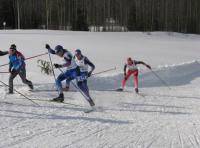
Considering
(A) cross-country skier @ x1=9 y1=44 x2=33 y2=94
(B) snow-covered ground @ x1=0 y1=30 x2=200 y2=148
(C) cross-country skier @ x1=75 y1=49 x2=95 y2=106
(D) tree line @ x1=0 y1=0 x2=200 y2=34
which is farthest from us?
(D) tree line @ x1=0 y1=0 x2=200 y2=34

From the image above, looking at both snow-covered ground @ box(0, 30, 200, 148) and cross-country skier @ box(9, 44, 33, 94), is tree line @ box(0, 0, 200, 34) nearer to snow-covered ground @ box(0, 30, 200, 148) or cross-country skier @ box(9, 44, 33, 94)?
snow-covered ground @ box(0, 30, 200, 148)

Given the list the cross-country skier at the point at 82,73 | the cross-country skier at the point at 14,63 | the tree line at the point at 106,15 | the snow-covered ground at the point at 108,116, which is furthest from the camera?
the tree line at the point at 106,15

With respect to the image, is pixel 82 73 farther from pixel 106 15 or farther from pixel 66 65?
pixel 106 15

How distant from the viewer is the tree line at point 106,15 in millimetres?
70250

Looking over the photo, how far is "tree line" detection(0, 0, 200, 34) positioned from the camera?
70250 mm

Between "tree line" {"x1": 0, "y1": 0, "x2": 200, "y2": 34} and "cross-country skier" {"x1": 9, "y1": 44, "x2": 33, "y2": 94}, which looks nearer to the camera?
"cross-country skier" {"x1": 9, "y1": 44, "x2": 33, "y2": 94}

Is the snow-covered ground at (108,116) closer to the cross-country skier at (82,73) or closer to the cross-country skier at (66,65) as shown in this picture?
the cross-country skier at (82,73)

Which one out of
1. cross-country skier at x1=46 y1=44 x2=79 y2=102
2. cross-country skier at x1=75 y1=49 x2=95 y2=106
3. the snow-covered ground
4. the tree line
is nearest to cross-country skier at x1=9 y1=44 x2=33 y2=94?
the snow-covered ground

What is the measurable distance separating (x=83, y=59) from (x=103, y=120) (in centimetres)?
303

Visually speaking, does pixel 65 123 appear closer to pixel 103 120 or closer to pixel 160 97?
pixel 103 120

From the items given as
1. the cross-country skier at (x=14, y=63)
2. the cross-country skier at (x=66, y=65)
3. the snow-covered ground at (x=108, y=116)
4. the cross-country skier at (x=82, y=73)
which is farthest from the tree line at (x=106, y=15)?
the cross-country skier at (x=82, y=73)

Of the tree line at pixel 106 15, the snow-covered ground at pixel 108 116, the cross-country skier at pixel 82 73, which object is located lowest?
the snow-covered ground at pixel 108 116

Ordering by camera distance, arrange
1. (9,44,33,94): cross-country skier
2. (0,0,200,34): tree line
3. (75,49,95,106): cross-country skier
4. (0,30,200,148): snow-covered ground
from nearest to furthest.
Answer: (0,30,200,148): snow-covered ground
(75,49,95,106): cross-country skier
(9,44,33,94): cross-country skier
(0,0,200,34): tree line

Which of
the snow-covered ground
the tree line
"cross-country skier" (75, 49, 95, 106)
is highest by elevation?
the tree line
